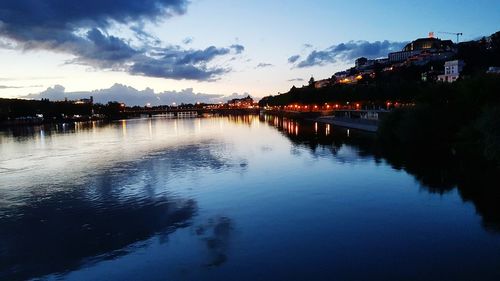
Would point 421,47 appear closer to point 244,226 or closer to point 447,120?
point 447,120

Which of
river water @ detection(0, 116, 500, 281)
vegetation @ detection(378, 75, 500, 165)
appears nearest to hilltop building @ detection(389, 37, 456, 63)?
vegetation @ detection(378, 75, 500, 165)

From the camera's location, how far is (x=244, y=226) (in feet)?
46.9

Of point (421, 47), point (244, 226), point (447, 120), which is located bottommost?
point (244, 226)

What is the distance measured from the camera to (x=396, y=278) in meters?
10.2

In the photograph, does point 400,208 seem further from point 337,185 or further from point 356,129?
point 356,129

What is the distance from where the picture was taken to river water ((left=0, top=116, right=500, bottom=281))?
11.0 meters

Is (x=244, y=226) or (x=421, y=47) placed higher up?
(x=421, y=47)

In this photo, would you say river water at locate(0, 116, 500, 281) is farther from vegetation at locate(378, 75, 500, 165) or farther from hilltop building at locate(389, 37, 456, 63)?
hilltop building at locate(389, 37, 456, 63)

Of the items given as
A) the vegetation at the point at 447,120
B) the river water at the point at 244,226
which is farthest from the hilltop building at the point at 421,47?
the river water at the point at 244,226

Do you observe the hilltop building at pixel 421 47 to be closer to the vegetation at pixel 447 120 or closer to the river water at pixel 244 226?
the vegetation at pixel 447 120

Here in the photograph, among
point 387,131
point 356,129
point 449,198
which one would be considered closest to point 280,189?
point 449,198

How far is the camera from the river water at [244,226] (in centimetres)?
1096

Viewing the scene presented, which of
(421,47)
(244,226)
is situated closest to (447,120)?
(244,226)

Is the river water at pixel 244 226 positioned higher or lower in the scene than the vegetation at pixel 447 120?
lower
